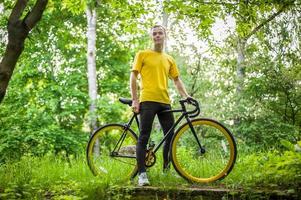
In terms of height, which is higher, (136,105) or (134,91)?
(134,91)

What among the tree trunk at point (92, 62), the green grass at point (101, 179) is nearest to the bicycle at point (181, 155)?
the green grass at point (101, 179)

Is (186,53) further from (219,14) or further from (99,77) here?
(219,14)

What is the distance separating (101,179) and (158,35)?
1944mm

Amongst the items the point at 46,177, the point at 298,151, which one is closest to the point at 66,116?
the point at 46,177

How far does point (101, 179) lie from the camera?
18.4 ft

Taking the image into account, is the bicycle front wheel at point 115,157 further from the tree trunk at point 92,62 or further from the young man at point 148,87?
the tree trunk at point 92,62

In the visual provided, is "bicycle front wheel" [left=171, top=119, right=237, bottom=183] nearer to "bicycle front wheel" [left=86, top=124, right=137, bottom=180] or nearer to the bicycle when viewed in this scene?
the bicycle

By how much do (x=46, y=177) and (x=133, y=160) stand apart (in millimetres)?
1243

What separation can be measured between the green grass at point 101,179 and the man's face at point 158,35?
1716mm

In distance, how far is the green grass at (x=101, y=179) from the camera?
490 centimetres

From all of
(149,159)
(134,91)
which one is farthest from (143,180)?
(134,91)

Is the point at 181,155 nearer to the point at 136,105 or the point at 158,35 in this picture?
the point at 136,105

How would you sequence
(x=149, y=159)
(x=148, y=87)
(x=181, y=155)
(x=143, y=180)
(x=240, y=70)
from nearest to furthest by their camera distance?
1. (x=143, y=180)
2. (x=148, y=87)
3. (x=149, y=159)
4. (x=181, y=155)
5. (x=240, y=70)

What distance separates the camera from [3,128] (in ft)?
39.6
